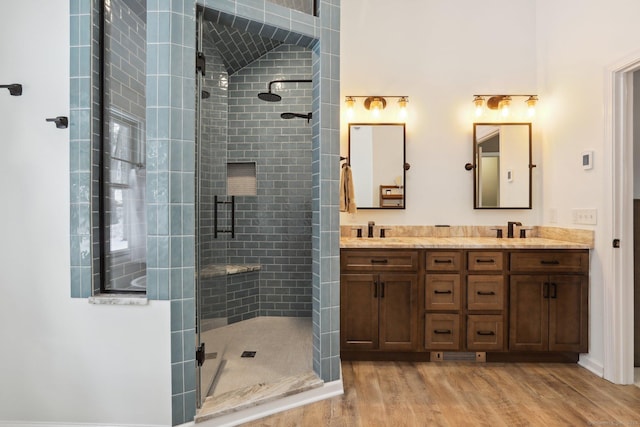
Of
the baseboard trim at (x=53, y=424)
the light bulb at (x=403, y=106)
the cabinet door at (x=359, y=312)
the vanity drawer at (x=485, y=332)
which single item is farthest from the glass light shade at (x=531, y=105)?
the baseboard trim at (x=53, y=424)

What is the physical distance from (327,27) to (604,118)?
2.22 m

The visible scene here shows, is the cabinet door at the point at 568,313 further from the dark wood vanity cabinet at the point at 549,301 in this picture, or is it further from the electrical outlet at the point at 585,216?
the electrical outlet at the point at 585,216

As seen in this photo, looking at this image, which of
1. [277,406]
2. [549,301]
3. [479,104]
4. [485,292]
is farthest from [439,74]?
[277,406]

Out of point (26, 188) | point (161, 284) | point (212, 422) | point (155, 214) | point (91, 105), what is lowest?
point (212, 422)

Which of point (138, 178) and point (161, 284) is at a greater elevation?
point (138, 178)

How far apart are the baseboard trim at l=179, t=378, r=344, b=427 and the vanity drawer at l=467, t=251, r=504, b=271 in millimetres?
1420

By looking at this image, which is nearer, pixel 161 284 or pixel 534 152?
pixel 161 284

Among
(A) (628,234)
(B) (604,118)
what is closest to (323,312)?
(A) (628,234)

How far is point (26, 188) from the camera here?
1839 millimetres

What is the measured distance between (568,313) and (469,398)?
1.20 meters

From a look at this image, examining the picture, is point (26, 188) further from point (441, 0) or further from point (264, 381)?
point (441, 0)

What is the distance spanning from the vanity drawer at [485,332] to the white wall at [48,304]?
2.27 meters

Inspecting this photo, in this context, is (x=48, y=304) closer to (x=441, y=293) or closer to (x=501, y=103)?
(x=441, y=293)

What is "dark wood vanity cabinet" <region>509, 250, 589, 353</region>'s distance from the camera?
2.68 metres
